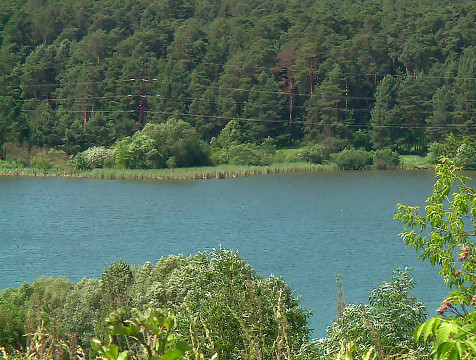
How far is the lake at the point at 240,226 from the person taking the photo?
1708 centimetres

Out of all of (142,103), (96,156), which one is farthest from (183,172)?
(142,103)

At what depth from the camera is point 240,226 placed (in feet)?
81.3

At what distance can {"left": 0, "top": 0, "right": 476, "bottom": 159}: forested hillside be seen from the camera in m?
45.6

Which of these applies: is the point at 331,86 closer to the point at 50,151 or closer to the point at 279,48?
the point at 279,48

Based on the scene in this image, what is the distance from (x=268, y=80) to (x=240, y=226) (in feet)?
79.1


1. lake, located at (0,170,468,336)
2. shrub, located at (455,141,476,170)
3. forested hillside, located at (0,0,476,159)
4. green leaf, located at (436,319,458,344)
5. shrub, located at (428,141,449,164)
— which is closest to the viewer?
green leaf, located at (436,319,458,344)

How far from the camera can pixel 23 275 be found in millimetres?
17094

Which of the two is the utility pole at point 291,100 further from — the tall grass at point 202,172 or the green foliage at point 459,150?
the green foliage at point 459,150

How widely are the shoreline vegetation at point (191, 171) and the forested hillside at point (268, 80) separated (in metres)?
3.13

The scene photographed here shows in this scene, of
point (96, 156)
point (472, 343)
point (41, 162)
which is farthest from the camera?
point (41, 162)

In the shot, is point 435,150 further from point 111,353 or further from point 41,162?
point 111,353

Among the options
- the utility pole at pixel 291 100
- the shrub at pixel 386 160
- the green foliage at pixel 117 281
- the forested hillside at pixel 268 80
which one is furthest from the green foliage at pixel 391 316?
the utility pole at pixel 291 100

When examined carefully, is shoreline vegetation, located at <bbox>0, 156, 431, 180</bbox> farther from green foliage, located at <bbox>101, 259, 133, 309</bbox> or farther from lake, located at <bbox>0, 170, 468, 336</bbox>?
green foliage, located at <bbox>101, 259, 133, 309</bbox>

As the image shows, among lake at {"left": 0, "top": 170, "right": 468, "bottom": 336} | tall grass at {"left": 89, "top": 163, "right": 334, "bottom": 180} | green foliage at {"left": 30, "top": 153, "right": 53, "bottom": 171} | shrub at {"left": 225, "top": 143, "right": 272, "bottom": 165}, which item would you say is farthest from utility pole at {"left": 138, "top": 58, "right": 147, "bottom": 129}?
lake at {"left": 0, "top": 170, "right": 468, "bottom": 336}
